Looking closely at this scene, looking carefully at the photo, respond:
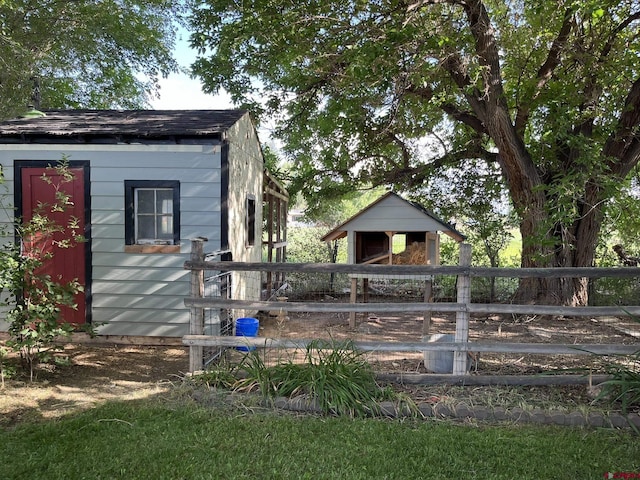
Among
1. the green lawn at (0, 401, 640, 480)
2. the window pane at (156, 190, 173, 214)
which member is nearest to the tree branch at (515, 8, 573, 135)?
the window pane at (156, 190, 173, 214)

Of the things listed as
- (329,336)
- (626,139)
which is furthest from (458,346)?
(626,139)

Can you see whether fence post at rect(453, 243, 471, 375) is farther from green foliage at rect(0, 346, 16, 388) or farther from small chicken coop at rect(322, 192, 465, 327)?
green foliage at rect(0, 346, 16, 388)

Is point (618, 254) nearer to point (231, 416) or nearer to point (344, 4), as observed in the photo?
point (344, 4)

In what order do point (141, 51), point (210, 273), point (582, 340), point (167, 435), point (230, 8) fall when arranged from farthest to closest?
point (141, 51) < point (230, 8) < point (582, 340) < point (210, 273) < point (167, 435)

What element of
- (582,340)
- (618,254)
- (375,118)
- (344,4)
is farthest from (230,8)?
(618,254)

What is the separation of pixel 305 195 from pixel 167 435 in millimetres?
9700

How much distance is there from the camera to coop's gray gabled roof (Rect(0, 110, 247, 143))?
7.01 metres

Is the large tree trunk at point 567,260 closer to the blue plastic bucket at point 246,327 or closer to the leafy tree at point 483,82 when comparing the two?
the leafy tree at point 483,82

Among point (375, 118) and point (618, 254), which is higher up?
point (375, 118)

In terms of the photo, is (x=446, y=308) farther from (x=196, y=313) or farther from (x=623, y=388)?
(x=196, y=313)

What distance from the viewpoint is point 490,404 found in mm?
4445

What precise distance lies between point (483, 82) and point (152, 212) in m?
6.29

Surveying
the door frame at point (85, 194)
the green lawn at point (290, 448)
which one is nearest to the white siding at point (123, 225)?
the door frame at point (85, 194)

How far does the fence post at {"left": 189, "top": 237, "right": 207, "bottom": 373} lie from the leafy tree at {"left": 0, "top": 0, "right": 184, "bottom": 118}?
8816 millimetres
